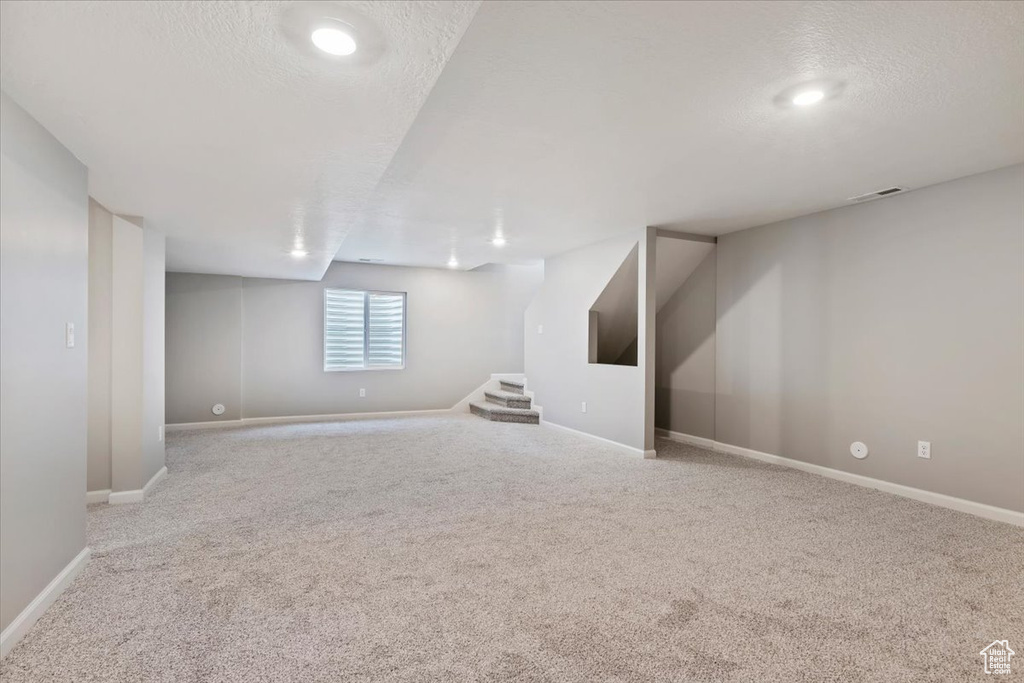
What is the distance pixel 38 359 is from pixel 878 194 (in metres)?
5.23

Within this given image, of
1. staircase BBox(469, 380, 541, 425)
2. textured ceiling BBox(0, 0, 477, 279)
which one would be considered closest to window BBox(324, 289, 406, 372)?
staircase BBox(469, 380, 541, 425)

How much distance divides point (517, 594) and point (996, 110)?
3.29 metres

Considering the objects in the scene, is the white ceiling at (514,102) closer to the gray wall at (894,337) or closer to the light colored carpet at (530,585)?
the gray wall at (894,337)

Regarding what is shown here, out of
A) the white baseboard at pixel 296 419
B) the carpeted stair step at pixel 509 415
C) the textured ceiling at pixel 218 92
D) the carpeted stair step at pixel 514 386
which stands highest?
the textured ceiling at pixel 218 92

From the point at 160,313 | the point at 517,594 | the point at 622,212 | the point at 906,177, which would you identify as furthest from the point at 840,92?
the point at 160,313

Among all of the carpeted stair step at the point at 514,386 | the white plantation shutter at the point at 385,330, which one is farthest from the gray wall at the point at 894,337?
the white plantation shutter at the point at 385,330

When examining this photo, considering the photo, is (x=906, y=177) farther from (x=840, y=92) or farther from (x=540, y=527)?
(x=540, y=527)

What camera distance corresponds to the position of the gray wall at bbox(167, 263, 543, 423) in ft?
21.4

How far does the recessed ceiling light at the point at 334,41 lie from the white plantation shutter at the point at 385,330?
6.19 m

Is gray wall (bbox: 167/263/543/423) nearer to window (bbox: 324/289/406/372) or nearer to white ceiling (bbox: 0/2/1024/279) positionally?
window (bbox: 324/289/406/372)

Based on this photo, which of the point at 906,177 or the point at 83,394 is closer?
the point at 83,394

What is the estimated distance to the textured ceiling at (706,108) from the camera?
1.75 meters

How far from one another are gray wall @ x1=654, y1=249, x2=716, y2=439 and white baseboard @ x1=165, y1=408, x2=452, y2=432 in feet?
11.6

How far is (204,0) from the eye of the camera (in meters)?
1.31
